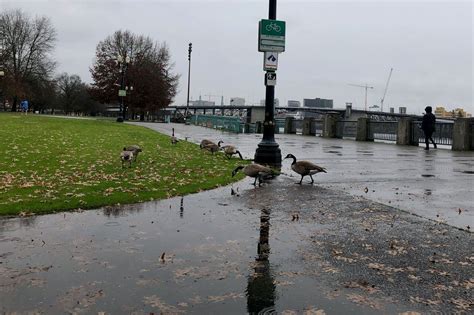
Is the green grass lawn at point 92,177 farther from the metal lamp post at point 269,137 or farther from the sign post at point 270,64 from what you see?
the sign post at point 270,64

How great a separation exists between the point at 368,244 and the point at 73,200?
16.1 ft

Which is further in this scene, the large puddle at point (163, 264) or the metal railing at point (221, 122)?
the metal railing at point (221, 122)

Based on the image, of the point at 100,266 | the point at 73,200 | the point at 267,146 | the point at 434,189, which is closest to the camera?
the point at 100,266

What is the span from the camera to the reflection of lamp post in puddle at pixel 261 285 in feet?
13.3

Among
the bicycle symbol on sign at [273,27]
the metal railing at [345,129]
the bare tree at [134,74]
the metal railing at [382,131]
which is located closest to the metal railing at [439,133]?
the metal railing at [382,131]

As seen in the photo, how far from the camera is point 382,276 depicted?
4801 millimetres

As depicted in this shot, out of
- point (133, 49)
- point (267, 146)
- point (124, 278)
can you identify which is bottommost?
point (124, 278)

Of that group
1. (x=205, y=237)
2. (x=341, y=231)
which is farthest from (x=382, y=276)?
(x=205, y=237)

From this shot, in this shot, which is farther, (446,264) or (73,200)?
(73,200)

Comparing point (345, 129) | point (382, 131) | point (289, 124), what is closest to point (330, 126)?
point (345, 129)

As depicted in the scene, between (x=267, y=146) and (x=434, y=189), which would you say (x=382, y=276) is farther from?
(x=267, y=146)

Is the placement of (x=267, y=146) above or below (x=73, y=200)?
above

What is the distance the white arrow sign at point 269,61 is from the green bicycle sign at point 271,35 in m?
0.13

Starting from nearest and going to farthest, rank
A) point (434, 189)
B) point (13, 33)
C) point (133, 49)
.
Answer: point (434, 189) → point (13, 33) → point (133, 49)
